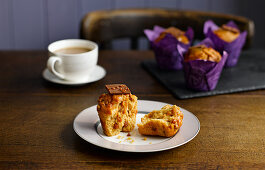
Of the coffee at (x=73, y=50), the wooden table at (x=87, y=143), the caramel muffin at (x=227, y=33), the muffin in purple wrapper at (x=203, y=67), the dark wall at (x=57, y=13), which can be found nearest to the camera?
the wooden table at (x=87, y=143)

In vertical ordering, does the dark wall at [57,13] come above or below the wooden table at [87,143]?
below

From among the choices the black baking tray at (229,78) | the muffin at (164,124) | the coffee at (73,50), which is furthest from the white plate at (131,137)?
the coffee at (73,50)

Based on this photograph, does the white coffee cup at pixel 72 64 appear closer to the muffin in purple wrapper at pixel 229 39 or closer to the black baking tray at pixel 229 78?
the black baking tray at pixel 229 78

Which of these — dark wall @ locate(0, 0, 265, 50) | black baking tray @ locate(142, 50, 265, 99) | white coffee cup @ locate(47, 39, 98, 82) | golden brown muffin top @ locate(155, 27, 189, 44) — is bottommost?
dark wall @ locate(0, 0, 265, 50)

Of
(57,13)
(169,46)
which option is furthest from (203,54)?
(57,13)

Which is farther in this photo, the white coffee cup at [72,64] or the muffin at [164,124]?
the white coffee cup at [72,64]

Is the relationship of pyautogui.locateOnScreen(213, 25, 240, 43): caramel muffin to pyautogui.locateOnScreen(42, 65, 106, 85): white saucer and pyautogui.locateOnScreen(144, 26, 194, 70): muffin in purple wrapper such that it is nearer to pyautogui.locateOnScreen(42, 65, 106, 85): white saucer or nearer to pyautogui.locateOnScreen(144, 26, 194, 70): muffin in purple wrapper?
pyautogui.locateOnScreen(144, 26, 194, 70): muffin in purple wrapper

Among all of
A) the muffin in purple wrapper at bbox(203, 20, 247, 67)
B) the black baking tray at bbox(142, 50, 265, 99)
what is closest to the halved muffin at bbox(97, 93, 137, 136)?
the black baking tray at bbox(142, 50, 265, 99)
